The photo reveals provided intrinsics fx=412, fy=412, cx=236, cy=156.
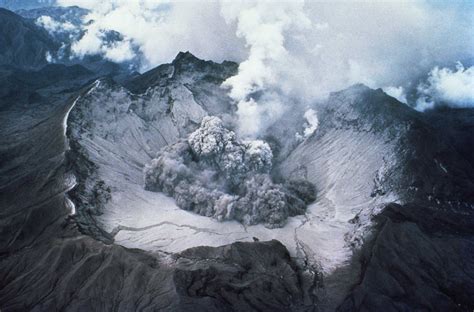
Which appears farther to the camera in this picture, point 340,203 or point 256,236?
point 340,203

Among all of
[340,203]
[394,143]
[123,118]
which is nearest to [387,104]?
[394,143]

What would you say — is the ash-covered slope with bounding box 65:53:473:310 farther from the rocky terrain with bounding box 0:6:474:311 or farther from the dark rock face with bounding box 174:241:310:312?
the dark rock face with bounding box 174:241:310:312

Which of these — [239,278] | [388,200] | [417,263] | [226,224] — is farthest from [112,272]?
[388,200]

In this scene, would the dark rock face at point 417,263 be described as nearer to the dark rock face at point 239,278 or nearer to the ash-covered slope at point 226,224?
the ash-covered slope at point 226,224

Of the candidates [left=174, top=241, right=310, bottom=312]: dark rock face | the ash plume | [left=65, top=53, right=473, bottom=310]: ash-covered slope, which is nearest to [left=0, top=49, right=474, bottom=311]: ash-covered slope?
[left=174, top=241, right=310, bottom=312]: dark rock face

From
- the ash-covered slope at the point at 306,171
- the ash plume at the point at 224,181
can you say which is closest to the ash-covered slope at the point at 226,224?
the ash-covered slope at the point at 306,171

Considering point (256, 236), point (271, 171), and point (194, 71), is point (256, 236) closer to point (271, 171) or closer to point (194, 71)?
point (271, 171)

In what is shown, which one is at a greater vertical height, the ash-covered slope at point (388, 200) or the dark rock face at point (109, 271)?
the ash-covered slope at point (388, 200)
